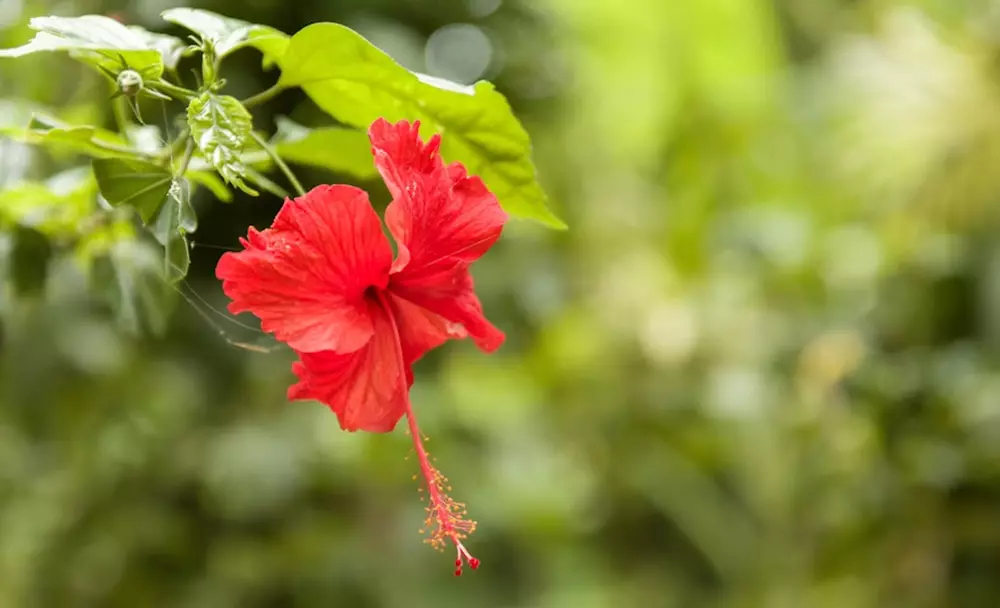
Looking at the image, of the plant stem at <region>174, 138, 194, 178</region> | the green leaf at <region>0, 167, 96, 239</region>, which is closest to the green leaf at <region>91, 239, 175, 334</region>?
the green leaf at <region>0, 167, 96, 239</region>

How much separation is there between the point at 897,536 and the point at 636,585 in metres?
0.53

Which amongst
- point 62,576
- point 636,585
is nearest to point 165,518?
point 62,576

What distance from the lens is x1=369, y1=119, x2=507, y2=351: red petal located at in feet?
0.96

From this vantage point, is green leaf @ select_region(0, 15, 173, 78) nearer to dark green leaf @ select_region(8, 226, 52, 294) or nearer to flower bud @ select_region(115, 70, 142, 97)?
flower bud @ select_region(115, 70, 142, 97)

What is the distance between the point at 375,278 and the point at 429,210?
33 mm

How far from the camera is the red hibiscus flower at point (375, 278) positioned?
0.29 meters

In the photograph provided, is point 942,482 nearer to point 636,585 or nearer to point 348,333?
point 636,585

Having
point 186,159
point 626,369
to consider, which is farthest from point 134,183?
point 626,369

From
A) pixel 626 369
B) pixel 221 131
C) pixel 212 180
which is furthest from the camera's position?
pixel 626 369

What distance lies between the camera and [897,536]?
1473mm

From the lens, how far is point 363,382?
0.32 meters

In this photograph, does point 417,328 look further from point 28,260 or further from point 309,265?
point 28,260

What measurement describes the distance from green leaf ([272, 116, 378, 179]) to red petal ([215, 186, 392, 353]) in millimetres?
99

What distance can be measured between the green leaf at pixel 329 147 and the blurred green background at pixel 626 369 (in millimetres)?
95
